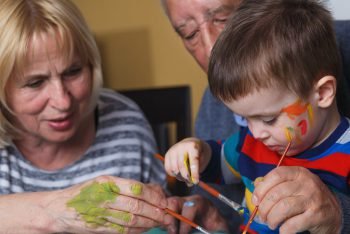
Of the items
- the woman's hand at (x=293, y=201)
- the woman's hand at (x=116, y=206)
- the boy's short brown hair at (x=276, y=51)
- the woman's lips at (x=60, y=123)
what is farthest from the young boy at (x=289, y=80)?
the woman's lips at (x=60, y=123)

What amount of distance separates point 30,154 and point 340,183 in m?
0.91

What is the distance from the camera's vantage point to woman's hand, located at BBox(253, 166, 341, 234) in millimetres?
844

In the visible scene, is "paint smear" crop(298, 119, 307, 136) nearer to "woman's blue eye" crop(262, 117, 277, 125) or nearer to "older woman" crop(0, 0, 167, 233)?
"woman's blue eye" crop(262, 117, 277, 125)

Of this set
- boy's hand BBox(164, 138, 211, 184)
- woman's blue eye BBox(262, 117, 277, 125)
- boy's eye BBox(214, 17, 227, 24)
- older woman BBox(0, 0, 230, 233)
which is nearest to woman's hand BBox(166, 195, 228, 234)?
older woman BBox(0, 0, 230, 233)

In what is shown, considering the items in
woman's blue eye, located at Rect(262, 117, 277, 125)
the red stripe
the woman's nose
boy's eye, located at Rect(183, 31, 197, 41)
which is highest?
boy's eye, located at Rect(183, 31, 197, 41)

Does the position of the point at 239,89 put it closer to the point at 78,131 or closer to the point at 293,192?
the point at 293,192

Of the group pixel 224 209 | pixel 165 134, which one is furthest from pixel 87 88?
pixel 165 134

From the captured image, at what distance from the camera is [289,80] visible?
95 cm

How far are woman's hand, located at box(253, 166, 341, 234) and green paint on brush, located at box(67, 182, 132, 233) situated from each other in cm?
34

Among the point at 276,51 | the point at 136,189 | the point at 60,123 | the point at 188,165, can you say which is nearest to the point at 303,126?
the point at 276,51

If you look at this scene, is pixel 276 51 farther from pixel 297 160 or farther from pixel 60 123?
pixel 60 123

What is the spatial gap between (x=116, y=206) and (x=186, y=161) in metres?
0.17

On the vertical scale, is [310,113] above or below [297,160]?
above

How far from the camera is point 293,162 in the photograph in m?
1.04
